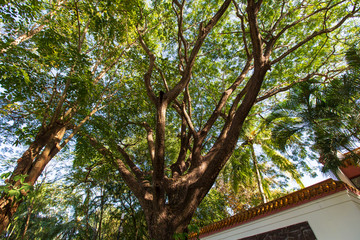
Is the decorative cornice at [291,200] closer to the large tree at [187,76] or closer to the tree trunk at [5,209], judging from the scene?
the large tree at [187,76]

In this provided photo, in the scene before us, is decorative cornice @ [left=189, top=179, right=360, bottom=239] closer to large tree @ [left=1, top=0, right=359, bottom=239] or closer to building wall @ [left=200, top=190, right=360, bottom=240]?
building wall @ [left=200, top=190, right=360, bottom=240]

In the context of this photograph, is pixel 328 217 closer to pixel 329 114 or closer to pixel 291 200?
pixel 291 200

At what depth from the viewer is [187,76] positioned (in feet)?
12.0

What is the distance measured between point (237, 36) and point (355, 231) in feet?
21.5

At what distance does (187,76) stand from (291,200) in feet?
13.0

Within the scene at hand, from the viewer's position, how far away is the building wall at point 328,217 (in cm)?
357

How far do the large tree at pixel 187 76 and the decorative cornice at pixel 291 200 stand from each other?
7.65 ft

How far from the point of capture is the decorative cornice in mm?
3969

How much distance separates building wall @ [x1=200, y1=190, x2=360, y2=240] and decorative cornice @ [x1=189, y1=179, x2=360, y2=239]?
83mm

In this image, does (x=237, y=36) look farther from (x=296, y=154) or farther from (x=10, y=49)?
(x=10, y=49)

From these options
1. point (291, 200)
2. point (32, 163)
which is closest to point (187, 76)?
point (32, 163)

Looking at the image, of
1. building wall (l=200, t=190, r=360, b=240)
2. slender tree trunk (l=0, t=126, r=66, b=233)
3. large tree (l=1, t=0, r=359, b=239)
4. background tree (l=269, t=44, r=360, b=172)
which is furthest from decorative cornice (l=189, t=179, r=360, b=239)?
slender tree trunk (l=0, t=126, r=66, b=233)

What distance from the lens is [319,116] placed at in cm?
495

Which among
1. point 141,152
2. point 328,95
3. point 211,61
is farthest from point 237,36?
point 141,152
